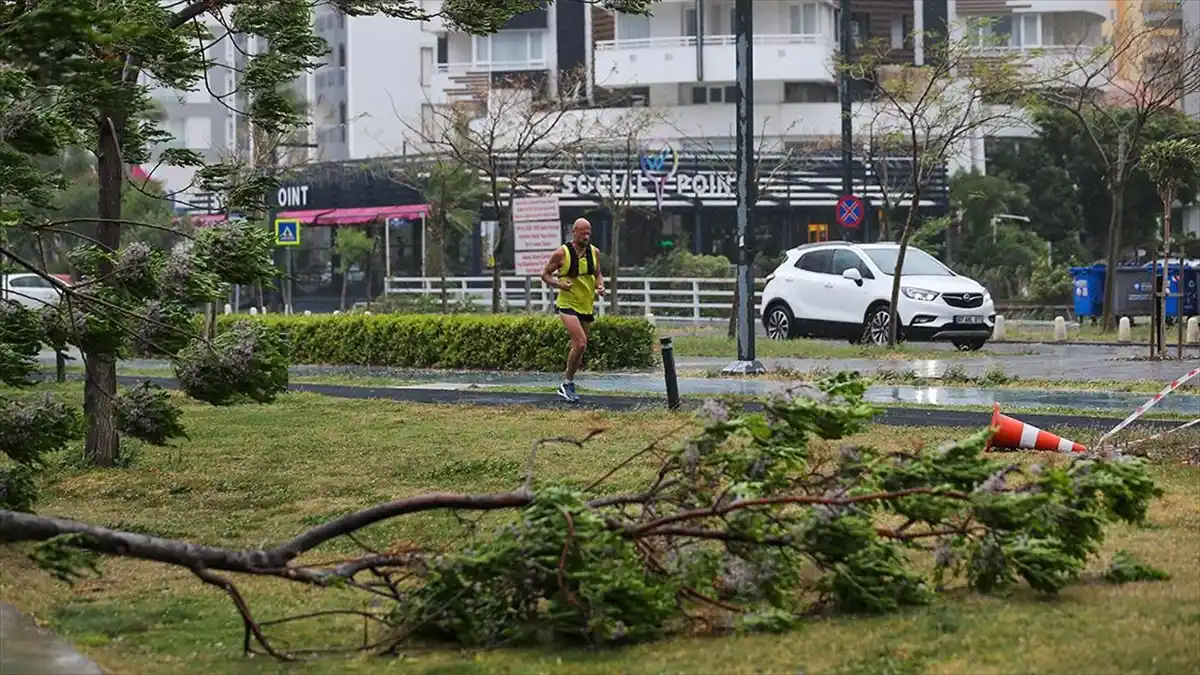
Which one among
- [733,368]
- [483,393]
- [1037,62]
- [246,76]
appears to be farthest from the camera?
[1037,62]

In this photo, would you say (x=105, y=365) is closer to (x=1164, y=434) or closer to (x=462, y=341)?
(x=1164, y=434)

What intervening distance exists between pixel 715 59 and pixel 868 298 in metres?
33.2

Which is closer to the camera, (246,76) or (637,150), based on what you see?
(246,76)

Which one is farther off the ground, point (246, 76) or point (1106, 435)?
point (246, 76)

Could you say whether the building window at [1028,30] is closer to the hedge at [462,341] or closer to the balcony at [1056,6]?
the balcony at [1056,6]

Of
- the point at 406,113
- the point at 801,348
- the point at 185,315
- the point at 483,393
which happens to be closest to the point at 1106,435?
the point at 185,315

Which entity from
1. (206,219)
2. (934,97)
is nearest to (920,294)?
Result: (934,97)

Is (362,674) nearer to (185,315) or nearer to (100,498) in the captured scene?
(185,315)

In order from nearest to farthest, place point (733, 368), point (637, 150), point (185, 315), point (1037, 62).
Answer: point (185, 315), point (733, 368), point (637, 150), point (1037, 62)

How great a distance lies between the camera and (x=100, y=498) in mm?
12445

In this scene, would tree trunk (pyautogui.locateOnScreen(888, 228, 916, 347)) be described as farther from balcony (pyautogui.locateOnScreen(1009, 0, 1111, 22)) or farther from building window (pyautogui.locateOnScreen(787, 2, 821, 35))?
balcony (pyautogui.locateOnScreen(1009, 0, 1111, 22))

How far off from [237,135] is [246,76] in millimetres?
41859

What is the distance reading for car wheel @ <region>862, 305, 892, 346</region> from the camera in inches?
1081

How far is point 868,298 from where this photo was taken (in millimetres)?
27719
